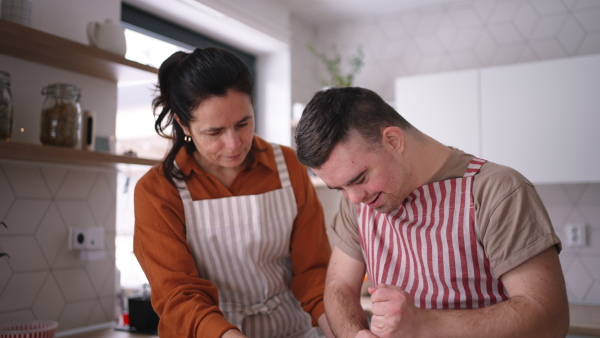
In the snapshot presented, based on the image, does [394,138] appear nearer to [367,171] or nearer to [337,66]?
[367,171]

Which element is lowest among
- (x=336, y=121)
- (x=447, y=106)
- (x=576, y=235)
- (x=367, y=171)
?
(x=576, y=235)

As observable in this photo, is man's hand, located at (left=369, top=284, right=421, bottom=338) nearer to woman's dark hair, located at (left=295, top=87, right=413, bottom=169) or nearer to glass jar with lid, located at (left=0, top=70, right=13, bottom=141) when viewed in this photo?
woman's dark hair, located at (left=295, top=87, right=413, bottom=169)

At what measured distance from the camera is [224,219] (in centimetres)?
169

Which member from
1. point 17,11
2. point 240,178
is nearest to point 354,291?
point 240,178

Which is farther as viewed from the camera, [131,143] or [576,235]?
[576,235]

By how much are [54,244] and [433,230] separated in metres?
1.54

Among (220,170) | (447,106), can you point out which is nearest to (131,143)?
(220,170)

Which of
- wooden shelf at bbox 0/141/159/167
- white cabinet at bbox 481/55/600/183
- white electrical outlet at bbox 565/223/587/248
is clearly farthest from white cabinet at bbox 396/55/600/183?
wooden shelf at bbox 0/141/159/167

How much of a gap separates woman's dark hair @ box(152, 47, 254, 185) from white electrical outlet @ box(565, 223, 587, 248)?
2484mm

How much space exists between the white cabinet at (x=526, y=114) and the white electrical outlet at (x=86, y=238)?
1.92 metres

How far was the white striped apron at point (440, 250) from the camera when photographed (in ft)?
4.28

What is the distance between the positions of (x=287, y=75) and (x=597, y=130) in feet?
6.64

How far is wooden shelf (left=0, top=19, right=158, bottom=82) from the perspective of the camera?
180 centimetres

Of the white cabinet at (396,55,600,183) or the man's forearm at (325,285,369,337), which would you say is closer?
the man's forearm at (325,285,369,337)
